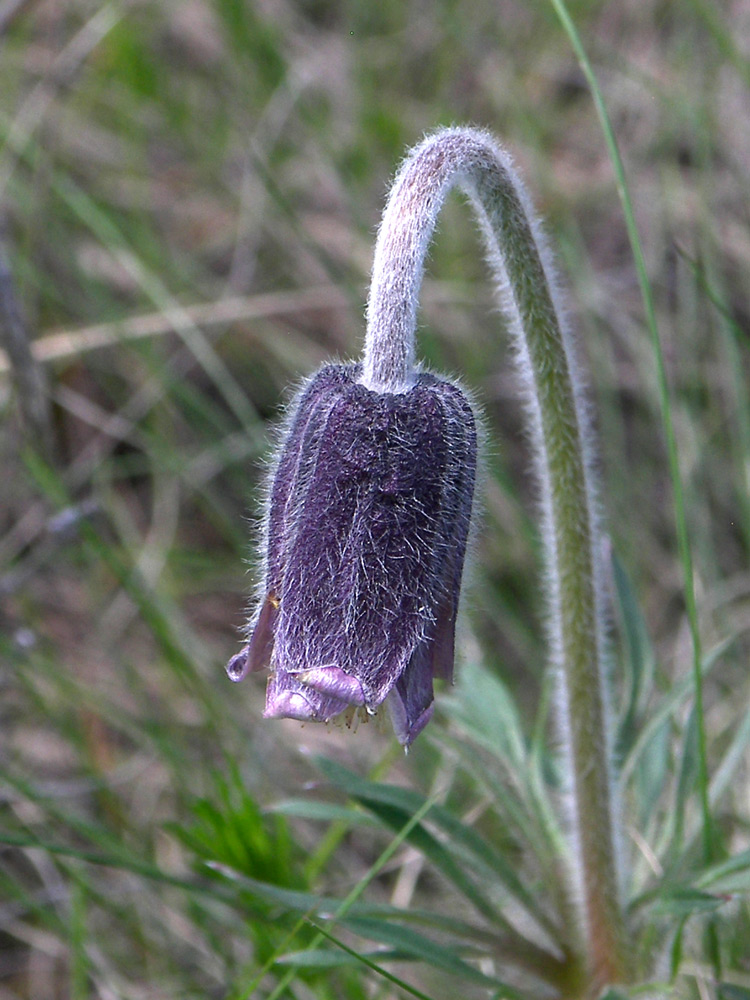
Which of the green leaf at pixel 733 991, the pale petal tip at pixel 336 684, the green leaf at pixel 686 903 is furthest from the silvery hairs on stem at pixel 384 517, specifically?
the green leaf at pixel 733 991

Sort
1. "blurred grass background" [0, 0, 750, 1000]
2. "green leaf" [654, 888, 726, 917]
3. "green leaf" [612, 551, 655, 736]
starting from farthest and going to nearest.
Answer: "blurred grass background" [0, 0, 750, 1000] < "green leaf" [612, 551, 655, 736] < "green leaf" [654, 888, 726, 917]

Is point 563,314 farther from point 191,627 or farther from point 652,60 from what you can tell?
point 652,60

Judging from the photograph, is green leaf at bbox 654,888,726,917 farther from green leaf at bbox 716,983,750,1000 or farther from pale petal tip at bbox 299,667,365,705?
pale petal tip at bbox 299,667,365,705

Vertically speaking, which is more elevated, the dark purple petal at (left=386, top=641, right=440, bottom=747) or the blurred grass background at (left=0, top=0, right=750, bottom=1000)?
the blurred grass background at (left=0, top=0, right=750, bottom=1000)

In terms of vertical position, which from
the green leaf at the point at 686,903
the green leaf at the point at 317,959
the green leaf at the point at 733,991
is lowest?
the green leaf at the point at 317,959

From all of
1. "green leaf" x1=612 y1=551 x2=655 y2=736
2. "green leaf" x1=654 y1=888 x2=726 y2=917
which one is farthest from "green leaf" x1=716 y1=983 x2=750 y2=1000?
"green leaf" x1=612 y1=551 x2=655 y2=736

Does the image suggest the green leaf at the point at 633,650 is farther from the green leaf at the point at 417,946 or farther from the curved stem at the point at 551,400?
the green leaf at the point at 417,946
